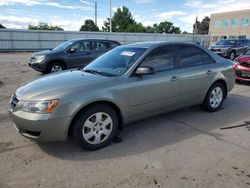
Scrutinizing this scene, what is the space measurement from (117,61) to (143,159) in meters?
1.81

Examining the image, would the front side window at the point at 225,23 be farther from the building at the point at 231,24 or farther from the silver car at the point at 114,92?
the silver car at the point at 114,92

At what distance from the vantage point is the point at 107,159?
133 inches

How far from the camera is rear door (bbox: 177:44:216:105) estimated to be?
464 cm

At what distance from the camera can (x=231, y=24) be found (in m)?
58.8

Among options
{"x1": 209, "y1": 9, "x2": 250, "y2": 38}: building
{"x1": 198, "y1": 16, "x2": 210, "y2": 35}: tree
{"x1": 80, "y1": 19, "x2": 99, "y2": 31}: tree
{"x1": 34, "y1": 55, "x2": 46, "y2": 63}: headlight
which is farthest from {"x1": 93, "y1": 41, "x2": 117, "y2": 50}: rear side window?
{"x1": 198, "y1": 16, "x2": 210, "y2": 35}: tree

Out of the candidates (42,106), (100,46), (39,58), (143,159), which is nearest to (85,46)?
(100,46)

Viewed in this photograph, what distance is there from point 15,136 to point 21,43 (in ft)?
81.4

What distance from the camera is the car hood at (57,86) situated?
3268mm

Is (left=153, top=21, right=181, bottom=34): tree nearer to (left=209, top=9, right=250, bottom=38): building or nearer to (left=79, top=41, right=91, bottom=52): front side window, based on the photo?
(left=209, top=9, right=250, bottom=38): building

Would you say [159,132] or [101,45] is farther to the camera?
[101,45]

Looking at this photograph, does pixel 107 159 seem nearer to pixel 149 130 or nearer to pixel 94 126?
pixel 94 126

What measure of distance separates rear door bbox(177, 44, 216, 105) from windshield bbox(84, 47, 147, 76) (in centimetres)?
94

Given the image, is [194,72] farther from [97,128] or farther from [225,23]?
[225,23]

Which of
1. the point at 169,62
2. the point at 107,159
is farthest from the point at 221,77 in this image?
the point at 107,159
